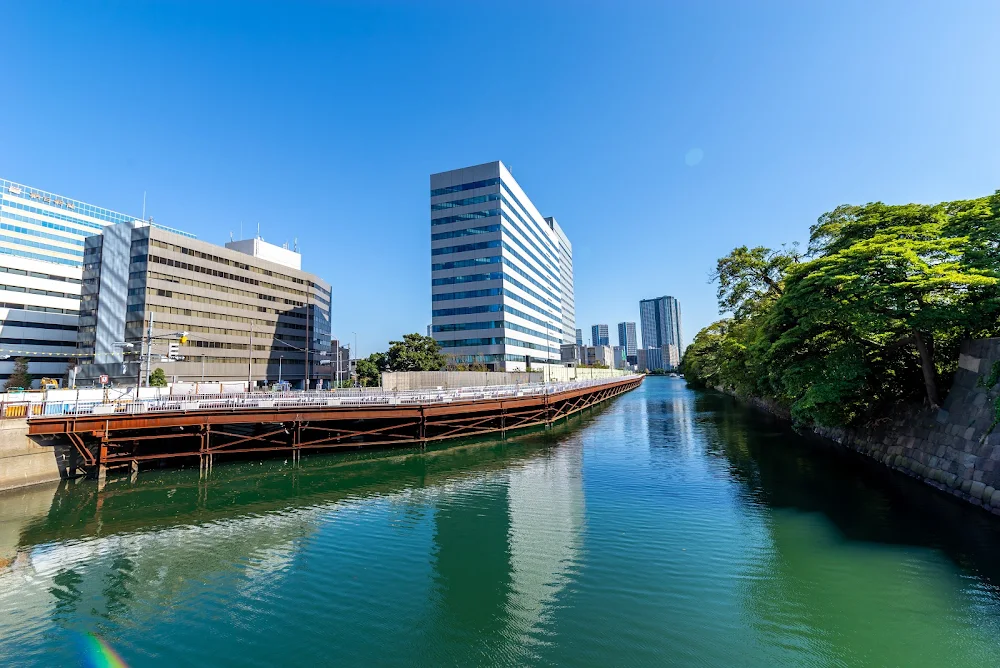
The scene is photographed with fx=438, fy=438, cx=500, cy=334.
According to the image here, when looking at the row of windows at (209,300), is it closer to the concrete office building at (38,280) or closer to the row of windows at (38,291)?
the concrete office building at (38,280)

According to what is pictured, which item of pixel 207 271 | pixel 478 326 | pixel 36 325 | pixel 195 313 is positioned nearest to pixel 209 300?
pixel 195 313

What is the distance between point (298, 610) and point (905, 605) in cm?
1601

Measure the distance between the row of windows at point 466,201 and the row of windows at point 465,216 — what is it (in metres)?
2.12

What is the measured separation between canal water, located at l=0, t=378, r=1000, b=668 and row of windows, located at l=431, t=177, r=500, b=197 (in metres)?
76.4

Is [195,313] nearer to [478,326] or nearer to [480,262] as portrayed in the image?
[478,326]

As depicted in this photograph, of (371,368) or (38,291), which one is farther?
(38,291)

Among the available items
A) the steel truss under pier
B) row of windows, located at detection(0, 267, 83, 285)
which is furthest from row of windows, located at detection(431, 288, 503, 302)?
row of windows, located at detection(0, 267, 83, 285)

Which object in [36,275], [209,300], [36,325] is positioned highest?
[36,275]

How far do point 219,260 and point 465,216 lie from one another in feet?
177

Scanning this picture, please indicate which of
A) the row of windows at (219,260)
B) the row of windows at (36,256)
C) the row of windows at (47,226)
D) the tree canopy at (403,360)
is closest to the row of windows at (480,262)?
the tree canopy at (403,360)

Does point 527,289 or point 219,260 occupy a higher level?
point 219,260

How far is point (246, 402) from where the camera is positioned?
3189 cm

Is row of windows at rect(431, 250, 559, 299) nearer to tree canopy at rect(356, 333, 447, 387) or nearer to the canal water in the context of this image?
tree canopy at rect(356, 333, 447, 387)

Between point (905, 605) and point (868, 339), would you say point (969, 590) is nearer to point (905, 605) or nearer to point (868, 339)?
point (905, 605)
